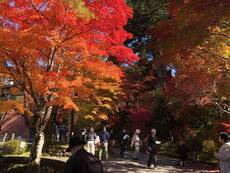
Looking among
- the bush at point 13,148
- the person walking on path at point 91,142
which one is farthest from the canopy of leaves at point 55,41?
the bush at point 13,148

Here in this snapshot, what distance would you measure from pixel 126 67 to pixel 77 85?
56.0ft

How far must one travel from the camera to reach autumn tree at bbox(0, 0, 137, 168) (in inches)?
530

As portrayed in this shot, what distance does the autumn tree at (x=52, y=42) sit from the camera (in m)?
13.5

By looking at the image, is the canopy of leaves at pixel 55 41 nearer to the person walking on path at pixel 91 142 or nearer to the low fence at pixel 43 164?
the person walking on path at pixel 91 142

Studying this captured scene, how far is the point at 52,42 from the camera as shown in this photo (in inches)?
551

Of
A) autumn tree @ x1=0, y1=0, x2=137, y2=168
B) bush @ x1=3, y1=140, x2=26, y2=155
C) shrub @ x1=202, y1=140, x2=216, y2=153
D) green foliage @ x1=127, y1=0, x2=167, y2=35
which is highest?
green foliage @ x1=127, y1=0, x2=167, y2=35

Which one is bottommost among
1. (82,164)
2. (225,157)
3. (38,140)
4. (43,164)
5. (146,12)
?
(43,164)

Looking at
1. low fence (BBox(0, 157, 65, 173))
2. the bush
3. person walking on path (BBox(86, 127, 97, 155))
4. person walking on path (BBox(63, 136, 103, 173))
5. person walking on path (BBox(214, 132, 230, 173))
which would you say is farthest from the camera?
the bush

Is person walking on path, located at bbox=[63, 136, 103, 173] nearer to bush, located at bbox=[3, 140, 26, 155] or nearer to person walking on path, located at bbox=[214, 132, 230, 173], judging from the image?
person walking on path, located at bbox=[214, 132, 230, 173]

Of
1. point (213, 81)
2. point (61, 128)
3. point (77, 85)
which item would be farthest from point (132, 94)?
point (77, 85)

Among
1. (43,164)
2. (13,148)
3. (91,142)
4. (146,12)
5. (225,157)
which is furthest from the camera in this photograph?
(146,12)

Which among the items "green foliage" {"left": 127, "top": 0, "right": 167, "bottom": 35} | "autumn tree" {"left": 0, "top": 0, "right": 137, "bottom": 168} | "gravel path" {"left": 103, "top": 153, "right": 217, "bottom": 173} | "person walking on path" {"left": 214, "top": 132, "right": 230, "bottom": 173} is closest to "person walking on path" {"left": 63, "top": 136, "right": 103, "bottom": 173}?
"person walking on path" {"left": 214, "top": 132, "right": 230, "bottom": 173}

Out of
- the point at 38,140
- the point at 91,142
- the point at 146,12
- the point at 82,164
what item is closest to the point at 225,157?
the point at 82,164

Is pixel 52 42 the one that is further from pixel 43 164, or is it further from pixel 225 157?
pixel 225 157
